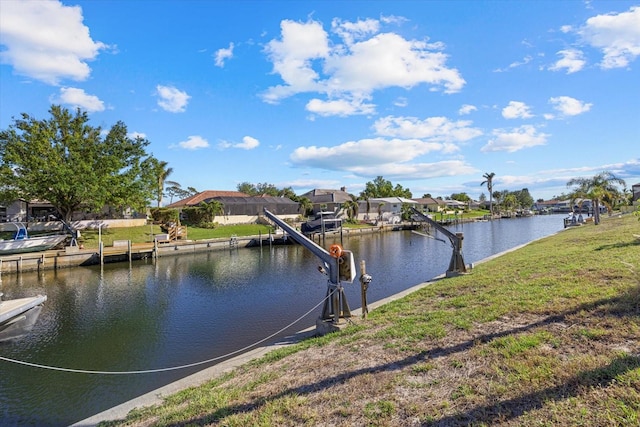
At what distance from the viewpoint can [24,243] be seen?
25172mm

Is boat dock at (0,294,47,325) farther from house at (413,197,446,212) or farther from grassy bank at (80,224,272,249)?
house at (413,197,446,212)

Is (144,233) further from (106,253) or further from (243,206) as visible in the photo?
(243,206)

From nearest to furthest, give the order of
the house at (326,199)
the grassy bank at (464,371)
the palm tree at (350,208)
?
1. the grassy bank at (464,371)
2. the palm tree at (350,208)
3. the house at (326,199)

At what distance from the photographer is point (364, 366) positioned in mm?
5270

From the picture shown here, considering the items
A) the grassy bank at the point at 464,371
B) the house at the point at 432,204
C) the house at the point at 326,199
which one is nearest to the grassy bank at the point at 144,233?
the house at the point at 326,199

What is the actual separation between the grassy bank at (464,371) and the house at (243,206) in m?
42.4

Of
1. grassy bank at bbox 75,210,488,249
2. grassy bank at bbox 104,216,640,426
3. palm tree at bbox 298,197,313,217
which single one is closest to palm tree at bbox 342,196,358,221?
palm tree at bbox 298,197,313,217

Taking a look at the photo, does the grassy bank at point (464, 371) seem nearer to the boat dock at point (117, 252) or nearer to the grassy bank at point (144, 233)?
the boat dock at point (117, 252)

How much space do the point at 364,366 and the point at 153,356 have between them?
23.6 feet

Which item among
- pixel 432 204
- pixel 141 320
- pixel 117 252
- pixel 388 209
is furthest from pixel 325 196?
pixel 141 320

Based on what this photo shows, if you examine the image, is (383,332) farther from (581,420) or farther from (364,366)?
(581,420)

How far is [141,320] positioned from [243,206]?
39.6 meters

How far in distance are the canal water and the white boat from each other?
342 centimetres

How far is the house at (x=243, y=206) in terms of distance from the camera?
50312 millimetres
